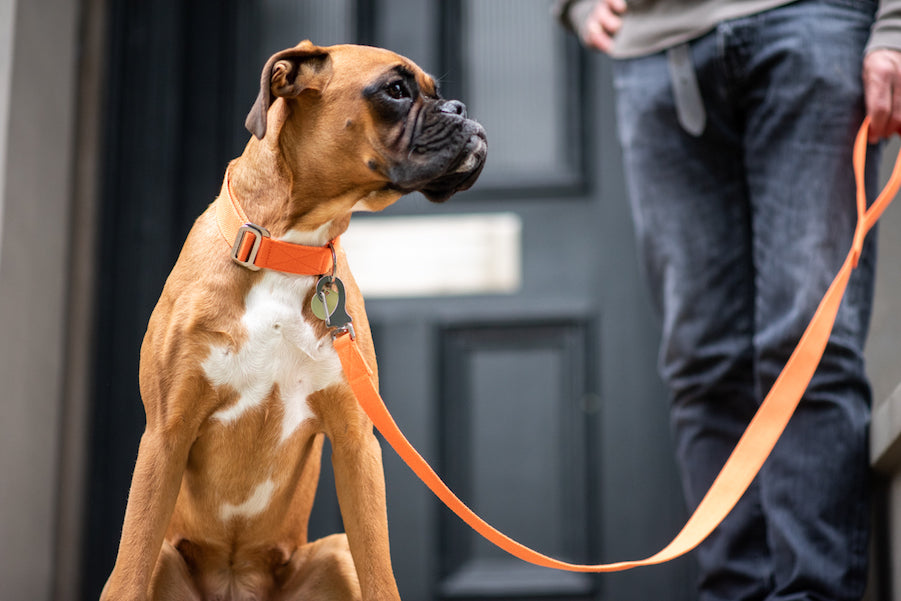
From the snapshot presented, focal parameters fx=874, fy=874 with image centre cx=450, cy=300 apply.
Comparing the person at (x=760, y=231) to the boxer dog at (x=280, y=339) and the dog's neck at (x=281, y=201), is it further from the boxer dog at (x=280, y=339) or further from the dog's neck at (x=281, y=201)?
the dog's neck at (x=281, y=201)

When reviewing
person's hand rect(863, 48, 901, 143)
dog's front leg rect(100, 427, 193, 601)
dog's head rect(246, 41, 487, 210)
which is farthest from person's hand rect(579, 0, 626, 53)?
dog's front leg rect(100, 427, 193, 601)

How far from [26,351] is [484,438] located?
1141 mm

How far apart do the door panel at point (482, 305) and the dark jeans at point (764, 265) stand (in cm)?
55

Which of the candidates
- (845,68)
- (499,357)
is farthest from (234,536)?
(845,68)

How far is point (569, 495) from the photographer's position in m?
2.26

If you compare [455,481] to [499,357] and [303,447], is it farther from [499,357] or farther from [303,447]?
[303,447]

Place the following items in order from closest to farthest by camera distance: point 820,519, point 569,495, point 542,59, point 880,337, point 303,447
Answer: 1. point 303,447
2. point 820,519
3. point 880,337
4. point 569,495
5. point 542,59

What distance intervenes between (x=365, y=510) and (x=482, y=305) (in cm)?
116

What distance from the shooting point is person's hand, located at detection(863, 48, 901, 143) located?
143 centimetres

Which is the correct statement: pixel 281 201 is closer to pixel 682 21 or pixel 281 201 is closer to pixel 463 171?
pixel 463 171

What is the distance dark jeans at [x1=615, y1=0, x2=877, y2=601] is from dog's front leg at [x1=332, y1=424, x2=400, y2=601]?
709 mm

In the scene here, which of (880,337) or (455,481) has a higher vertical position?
(880,337)

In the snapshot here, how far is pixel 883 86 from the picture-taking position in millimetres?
1444

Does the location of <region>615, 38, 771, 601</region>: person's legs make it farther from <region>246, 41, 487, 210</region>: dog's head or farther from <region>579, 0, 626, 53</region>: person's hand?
<region>246, 41, 487, 210</region>: dog's head
